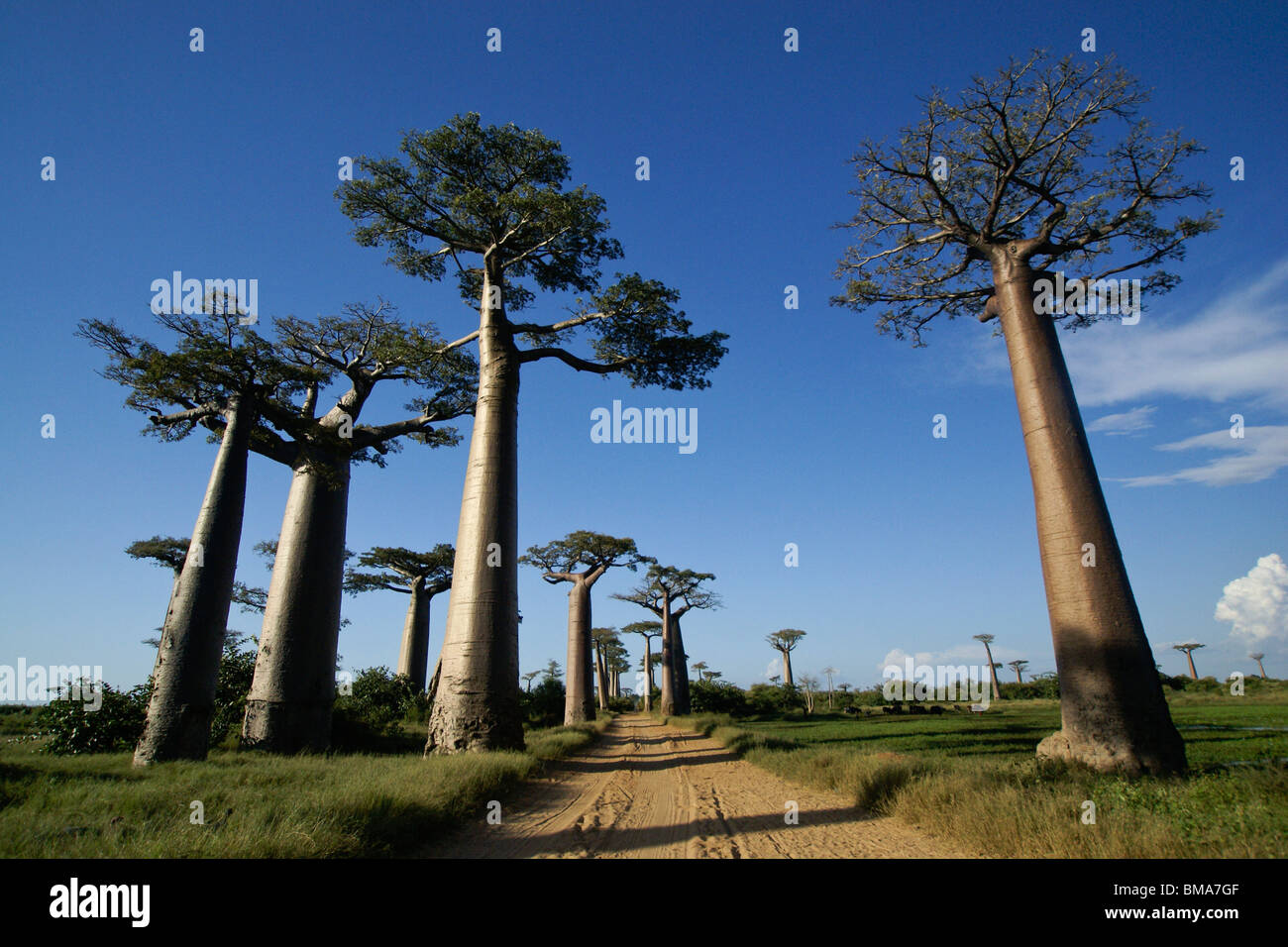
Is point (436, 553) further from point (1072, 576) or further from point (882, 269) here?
point (1072, 576)

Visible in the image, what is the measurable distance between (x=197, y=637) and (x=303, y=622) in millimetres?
3226

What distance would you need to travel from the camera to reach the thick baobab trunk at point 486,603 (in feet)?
29.3

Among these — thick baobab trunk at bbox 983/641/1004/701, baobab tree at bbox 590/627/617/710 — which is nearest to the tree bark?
thick baobab trunk at bbox 983/641/1004/701

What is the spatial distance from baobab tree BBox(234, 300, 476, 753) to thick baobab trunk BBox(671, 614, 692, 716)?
23.6 meters

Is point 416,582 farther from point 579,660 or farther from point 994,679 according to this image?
point 994,679

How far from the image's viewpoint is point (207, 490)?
834 centimetres

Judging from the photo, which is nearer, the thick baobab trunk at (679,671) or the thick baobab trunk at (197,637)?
the thick baobab trunk at (197,637)

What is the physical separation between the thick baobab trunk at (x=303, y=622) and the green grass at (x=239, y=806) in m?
2.93

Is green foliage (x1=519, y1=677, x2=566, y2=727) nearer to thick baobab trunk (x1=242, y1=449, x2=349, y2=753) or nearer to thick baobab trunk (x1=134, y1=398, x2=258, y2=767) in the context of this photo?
thick baobab trunk (x1=242, y1=449, x2=349, y2=753)

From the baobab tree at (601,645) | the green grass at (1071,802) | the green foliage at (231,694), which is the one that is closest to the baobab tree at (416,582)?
the green foliage at (231,694)

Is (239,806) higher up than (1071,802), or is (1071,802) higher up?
(239,806)

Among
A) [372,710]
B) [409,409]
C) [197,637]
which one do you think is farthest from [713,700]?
[197,637]

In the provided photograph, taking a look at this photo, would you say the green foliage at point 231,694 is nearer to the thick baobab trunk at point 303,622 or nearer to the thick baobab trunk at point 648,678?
the thick baobab trunk at point 303,622
